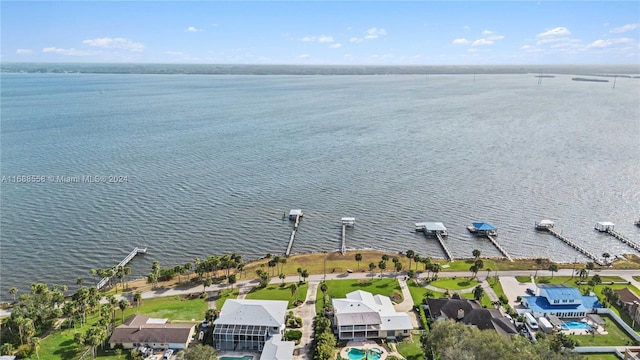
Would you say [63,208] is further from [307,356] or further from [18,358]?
[307,356]

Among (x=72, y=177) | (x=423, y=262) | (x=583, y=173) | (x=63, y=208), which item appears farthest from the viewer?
(x=583, y=173)

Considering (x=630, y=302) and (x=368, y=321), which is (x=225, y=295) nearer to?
(x=368, y=321)

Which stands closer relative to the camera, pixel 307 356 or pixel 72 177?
pixel 307 356

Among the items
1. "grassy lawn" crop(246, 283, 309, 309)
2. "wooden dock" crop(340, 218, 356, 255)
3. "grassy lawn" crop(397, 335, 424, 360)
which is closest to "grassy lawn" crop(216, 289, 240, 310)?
"grassy lawn" crop(246, 283, 309, 309)

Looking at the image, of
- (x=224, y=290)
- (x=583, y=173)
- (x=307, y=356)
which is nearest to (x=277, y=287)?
(x=224, y=290)

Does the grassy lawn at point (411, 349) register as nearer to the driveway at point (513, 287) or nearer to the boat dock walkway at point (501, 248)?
the driveway at point (513, 287)

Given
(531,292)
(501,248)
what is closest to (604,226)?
(501,248)

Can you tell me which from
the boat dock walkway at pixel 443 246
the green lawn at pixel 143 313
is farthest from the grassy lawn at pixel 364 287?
the green lawn at pixel 143 313
